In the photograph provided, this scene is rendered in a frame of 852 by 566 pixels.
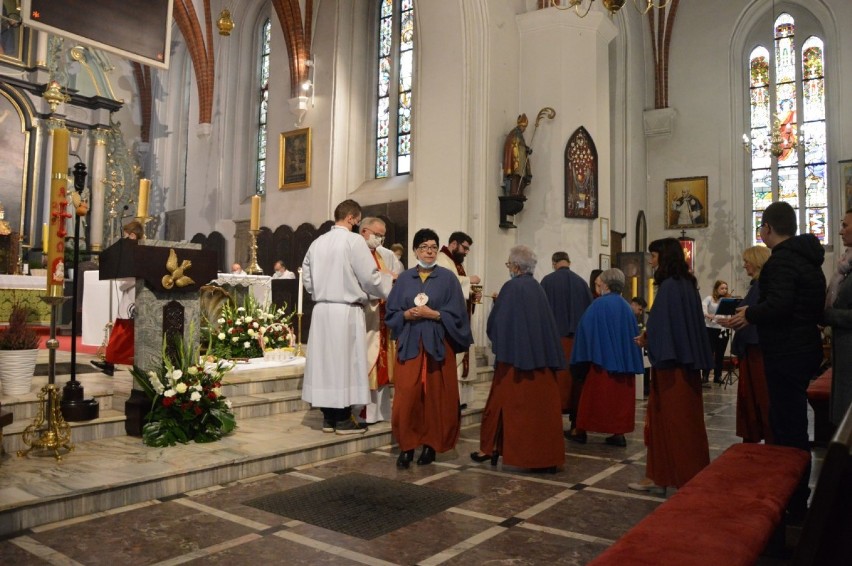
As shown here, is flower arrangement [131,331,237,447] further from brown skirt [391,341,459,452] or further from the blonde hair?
the blonde hair

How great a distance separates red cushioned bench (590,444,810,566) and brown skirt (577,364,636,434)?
257 cm

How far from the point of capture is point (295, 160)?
13.7 metres

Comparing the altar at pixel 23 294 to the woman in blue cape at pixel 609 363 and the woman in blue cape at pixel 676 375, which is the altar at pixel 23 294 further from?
the woman in blue cape at pixel 676 375

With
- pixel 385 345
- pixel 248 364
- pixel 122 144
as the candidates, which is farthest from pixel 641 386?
pixel 122 144

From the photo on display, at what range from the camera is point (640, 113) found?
51.2 ft

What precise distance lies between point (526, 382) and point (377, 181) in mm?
9120

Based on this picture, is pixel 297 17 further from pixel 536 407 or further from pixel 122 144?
pixel 536 407

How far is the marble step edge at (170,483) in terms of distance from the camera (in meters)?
3.39

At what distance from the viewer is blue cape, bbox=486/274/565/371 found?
15.1ft

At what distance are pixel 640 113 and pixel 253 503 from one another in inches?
558

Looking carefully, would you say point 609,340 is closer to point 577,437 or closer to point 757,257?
point 577,437

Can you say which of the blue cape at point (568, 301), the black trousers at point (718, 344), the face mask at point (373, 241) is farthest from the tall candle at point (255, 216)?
the black trousers at point (718, 344)

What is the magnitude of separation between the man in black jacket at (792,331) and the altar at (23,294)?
10.4 meters

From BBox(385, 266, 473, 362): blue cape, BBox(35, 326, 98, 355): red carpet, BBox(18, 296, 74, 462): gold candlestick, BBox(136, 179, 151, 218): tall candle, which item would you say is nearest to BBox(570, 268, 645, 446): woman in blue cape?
BBox(385, 266, 473, 362): blue cape
